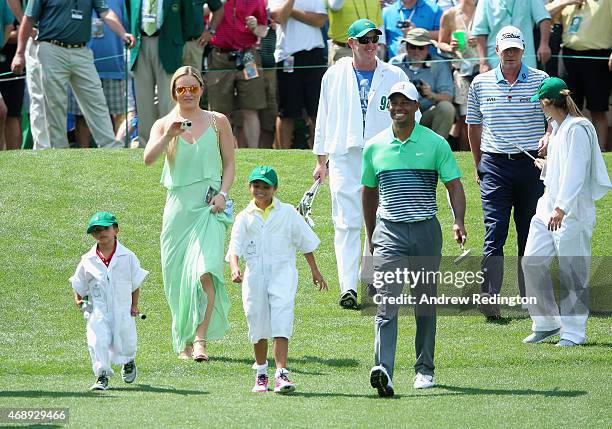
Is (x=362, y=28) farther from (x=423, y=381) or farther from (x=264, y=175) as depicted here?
(x=423, y=381)

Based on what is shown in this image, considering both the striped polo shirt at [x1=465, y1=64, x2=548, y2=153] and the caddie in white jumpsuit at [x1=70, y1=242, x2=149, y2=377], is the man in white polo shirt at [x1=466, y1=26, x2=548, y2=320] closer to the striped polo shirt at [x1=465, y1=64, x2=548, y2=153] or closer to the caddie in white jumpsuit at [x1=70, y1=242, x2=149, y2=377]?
the striped polo shirt at [x1=465, y1=64, x2=548, y2=153]

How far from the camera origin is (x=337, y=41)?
18141mm

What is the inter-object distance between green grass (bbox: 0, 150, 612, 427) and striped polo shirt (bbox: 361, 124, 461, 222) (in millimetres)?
1320

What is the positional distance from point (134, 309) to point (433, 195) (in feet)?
7.84

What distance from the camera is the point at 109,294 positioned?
10.7 metres

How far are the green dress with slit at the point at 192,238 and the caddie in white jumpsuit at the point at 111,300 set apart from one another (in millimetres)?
1259

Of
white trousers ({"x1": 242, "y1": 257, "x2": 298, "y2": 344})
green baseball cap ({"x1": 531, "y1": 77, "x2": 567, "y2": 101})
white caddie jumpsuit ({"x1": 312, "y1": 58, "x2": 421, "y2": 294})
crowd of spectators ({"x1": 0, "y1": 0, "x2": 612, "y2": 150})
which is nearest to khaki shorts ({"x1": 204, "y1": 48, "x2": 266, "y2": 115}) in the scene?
crowd of spectators ({"x1": 0, "y1": 0, "x2": 612, "y2": 150})

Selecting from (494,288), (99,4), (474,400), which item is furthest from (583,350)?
(99,4)

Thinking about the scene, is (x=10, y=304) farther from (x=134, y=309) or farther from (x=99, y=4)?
(x=99, y=4)

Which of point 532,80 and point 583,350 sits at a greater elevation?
point 532,80

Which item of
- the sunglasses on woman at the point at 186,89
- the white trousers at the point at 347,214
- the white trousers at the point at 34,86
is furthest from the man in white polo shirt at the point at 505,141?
the white trousers at the point at 34,86

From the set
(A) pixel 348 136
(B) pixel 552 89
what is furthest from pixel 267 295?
(A) pixel 348 136

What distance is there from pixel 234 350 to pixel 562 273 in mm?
2916

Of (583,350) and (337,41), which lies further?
(337,41)
